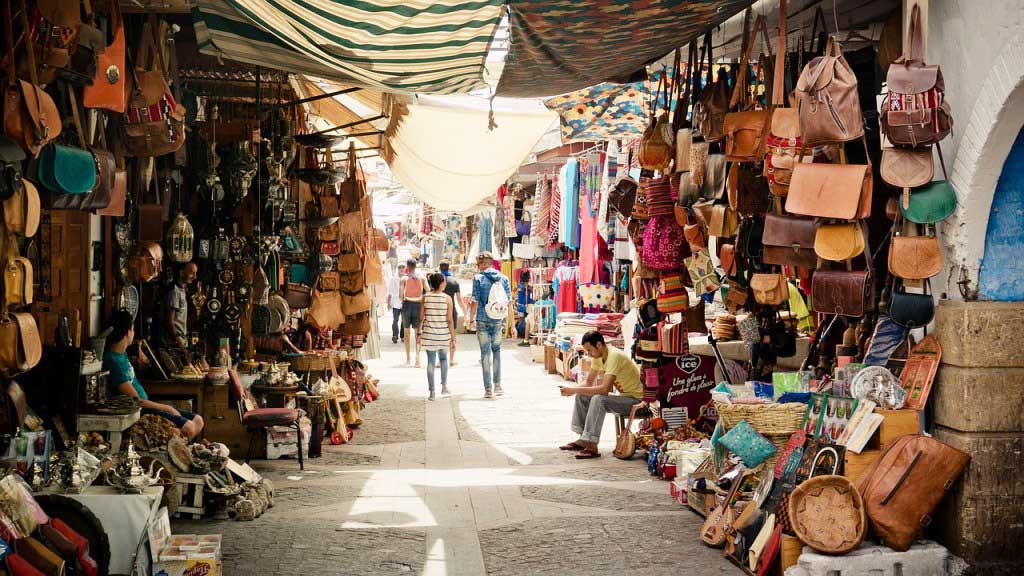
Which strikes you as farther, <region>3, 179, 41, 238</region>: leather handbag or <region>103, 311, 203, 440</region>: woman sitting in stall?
<region>103, 311, 203, 440</region>: woman sitting in stall

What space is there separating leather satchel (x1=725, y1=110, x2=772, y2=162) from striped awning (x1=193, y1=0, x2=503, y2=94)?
1.48m

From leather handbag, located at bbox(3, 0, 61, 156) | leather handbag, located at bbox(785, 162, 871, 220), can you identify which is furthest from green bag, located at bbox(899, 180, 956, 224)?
leather handbag, located at bbox(3, 0, 61, 156)

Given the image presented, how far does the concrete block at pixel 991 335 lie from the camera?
489cm

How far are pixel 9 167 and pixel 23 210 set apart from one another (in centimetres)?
32

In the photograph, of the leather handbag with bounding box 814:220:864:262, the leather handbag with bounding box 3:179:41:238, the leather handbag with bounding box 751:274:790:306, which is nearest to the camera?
the leather handbag with bounding box 3:179:41:238

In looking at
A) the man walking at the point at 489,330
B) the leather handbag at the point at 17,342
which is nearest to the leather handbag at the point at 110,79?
the leather handbag at the point at 17,342

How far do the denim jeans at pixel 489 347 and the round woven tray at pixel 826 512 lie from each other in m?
8.78

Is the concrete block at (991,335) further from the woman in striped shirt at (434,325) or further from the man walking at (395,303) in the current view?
the man walking at (395,303)

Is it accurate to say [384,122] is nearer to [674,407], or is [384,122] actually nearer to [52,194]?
[674,407]

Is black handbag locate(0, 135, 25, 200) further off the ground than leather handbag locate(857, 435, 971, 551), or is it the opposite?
black handbag locate(0, 135, 25, 200)

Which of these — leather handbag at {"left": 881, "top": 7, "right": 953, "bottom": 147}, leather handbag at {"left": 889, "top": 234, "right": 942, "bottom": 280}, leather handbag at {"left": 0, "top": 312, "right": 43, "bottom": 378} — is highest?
leather handbag at {"left": 881, "top": 7, "right": 953, "bottom": 147}

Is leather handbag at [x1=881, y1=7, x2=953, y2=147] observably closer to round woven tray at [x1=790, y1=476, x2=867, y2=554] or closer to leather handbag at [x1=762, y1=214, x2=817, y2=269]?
leather handbag at [x1=762, y1=214, x2=817, y2=269]

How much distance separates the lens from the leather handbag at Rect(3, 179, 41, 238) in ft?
14.4

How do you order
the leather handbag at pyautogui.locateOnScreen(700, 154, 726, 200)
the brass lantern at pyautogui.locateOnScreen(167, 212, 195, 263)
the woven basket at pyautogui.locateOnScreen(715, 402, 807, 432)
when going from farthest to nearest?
the brass lantern at pyautogui.locateOnScreen(167, 212, 195, 263), the leather handbag at pyautogui.locateOnScreen(700, 154, 726, 200), the woven basket at pyautogui.locateOnScreen(715, 402, 807, 432)
